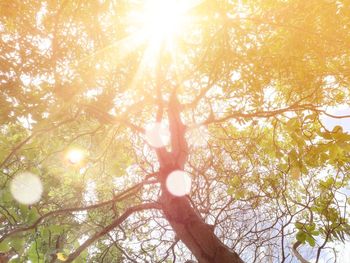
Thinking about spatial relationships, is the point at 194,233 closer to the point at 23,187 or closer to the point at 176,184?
the point at 176,184

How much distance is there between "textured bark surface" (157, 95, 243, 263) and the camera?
3.18 m

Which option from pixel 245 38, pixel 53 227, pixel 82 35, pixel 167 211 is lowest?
pixel 167 211

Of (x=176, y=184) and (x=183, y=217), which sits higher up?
(x=176, y=184)

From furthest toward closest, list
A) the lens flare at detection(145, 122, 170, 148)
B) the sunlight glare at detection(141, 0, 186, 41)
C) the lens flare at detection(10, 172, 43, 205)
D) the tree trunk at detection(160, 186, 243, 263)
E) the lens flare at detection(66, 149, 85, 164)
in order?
1. the lens flare at detection(66, 149, 85, 164)
2. the lens flare at detection(10, 172, 43, 205)
3. the lens flare at detection(145, 122, 170, 148)
4. the sunlight glare at detection(141, 0, 186, 41)
5. the tree trunk at detection(160, 186, 243, 263)

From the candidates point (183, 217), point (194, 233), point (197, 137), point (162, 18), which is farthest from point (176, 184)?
point (197, 137)

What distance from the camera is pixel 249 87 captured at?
4.56 meters

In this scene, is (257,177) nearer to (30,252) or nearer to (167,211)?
(167,211)

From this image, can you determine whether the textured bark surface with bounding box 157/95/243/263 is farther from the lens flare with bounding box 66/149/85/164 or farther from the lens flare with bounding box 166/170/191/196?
the lens flare with bounding box 66/149/85/164

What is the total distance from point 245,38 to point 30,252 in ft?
17.1

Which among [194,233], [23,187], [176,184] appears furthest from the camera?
[23,187]

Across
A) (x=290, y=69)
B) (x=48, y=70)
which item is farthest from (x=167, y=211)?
(x=290, y=69)

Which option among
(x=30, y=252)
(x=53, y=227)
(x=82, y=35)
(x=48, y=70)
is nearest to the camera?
(x=48, y=70)

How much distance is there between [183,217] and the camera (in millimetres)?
3451

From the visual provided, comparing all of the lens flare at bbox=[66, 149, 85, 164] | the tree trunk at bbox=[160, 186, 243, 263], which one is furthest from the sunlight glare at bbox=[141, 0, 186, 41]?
the lens flare at bbox=[66, 149, 85, 164]
